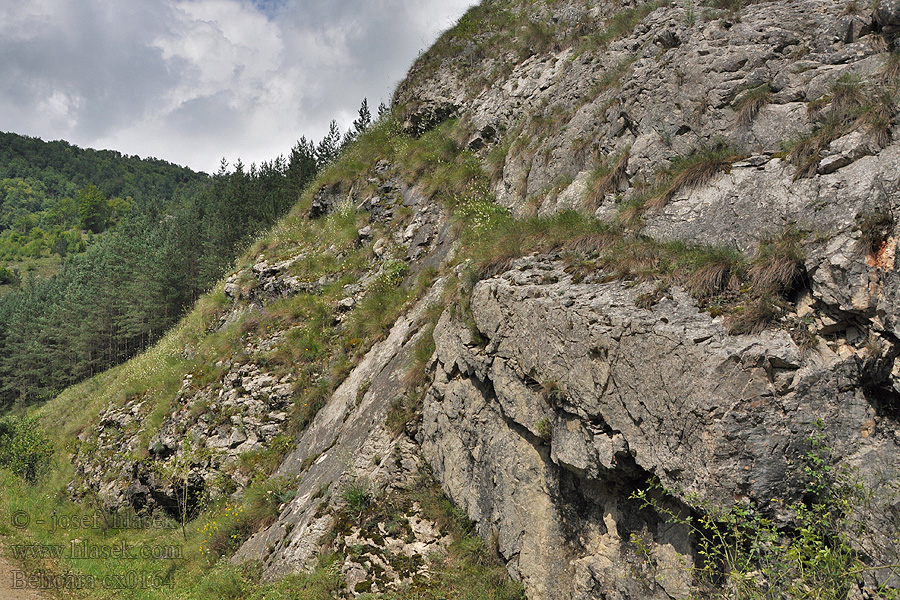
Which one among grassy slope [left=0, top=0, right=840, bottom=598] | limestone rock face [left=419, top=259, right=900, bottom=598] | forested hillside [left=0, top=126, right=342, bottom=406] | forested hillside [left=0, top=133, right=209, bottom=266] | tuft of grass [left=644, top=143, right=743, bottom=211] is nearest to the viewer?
limestone rock face [left=419, top=259, right=900, bottom=598]

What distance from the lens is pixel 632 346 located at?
5.47m

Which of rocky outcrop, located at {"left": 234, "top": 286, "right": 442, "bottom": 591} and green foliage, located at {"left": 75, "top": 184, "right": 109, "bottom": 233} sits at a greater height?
green foliage, located at {"left": 75, "top": 184, "right": 109, "bottom": 233}

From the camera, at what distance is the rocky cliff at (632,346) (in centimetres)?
455

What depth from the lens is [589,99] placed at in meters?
11.6

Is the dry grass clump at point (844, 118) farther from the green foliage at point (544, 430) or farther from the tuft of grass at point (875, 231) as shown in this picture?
the green foliage at point (544, 430)

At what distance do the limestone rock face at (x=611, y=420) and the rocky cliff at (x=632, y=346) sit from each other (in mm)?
26

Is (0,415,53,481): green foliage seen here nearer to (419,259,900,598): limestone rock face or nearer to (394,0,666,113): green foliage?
(419,259,900,598): limestone rock face

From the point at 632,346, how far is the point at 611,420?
864mm

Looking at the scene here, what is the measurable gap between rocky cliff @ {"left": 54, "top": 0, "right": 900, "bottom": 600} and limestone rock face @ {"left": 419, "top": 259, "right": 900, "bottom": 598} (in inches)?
1.0

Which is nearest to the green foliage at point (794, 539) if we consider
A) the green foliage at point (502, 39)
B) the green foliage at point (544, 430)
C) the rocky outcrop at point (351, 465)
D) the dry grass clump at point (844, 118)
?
the green foliage at point (544, 430)

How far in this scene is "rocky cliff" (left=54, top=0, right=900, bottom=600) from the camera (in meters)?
4.55

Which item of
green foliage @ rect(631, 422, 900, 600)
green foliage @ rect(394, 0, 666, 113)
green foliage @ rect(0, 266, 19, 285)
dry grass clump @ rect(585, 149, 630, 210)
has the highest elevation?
green foliage @ rect(0, 266, 19, 285)

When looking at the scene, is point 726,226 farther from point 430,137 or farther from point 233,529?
point 430,137

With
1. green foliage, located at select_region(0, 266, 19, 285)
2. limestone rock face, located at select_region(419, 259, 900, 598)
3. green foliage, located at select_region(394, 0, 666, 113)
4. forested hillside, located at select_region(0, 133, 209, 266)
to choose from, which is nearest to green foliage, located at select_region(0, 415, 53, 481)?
limestone rock face, located at select_region(419, 259, 900, 598)
